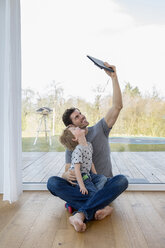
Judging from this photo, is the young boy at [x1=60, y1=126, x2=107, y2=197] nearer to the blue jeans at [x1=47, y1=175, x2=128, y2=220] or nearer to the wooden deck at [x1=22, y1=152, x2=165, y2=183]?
the blue jeans at [x1=47, y1=175, x2=128, y2=220]

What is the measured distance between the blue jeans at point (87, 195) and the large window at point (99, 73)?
0.96 m

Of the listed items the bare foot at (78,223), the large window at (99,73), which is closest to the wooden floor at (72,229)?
the bare foot at (78,223)

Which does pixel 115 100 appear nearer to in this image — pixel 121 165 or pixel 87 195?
pixel 87 195

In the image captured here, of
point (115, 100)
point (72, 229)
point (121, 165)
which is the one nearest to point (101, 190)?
point (72, 229)

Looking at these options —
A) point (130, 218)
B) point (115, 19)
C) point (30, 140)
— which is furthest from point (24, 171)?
point (115, 19)

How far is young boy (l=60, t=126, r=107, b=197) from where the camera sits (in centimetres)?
238

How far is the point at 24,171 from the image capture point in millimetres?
3410

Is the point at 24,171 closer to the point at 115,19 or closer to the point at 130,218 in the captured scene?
the point at 130,218

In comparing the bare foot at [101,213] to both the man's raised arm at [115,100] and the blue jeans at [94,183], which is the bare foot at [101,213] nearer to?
the blue jeans at [94,183]

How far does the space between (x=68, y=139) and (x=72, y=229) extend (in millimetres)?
770

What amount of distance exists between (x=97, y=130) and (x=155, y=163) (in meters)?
1.01

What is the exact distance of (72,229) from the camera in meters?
2.11

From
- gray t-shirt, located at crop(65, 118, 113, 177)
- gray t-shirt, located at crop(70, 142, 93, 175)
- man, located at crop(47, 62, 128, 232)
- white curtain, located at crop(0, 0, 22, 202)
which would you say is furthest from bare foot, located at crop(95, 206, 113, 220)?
white curtain, located at crop(0, 0, 22, 202)

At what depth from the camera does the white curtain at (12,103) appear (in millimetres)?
→ 2818
